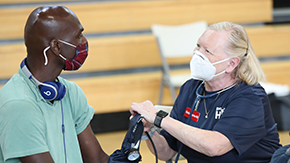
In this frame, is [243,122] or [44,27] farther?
[243,122]

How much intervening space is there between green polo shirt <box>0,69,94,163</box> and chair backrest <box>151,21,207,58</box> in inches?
101

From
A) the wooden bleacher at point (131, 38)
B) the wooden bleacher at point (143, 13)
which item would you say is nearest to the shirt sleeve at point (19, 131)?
the wooden bleacher at point (131, 38)

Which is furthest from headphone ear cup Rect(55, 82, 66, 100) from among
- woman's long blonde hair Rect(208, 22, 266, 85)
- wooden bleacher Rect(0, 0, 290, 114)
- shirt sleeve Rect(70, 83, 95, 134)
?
wooden bleacher Rect(0, 0, 290, 114)

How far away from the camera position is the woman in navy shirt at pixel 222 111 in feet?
4.88

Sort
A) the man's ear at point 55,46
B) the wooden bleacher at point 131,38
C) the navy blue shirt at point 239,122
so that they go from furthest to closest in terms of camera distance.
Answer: the wooden bleacher at point 131,38
the navy blue shirt at point 239,122
the man's ear at point 55,46

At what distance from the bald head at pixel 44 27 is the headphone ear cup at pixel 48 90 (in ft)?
0.42

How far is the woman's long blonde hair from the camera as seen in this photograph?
1623 millimetres

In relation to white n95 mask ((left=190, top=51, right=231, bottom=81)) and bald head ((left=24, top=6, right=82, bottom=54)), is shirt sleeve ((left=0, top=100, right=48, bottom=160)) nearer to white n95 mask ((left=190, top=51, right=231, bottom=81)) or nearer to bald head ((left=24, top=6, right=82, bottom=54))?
bald head ((left=24, top=6, right=82, bottom=54))

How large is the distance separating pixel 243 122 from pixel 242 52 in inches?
14.2

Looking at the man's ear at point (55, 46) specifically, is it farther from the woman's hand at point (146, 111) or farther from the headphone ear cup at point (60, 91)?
the woman's hand at point (146, 111)

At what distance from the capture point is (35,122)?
1143 millimetres

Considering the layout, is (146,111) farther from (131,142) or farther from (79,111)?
(79,111)

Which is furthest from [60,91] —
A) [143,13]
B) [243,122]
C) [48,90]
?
[143,13]

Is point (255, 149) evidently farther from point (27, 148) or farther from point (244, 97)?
point (27, 148)
